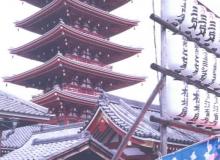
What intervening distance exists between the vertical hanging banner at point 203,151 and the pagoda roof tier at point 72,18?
2152 cm

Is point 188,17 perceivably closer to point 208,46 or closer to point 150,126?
point 208,46

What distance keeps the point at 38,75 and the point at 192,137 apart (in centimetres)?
1482

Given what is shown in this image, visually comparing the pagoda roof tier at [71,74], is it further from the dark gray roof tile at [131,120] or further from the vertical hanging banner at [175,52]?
the vertical hanging banner at [175,52]

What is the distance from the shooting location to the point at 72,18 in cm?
2678

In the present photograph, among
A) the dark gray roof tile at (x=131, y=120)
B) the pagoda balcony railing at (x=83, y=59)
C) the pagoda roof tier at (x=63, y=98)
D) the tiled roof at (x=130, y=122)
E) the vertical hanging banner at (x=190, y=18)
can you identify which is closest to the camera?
the vertical hanging banner at (x=190, y=18)

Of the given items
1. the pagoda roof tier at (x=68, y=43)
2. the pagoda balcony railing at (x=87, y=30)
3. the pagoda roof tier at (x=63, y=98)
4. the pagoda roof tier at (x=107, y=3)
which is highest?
the pagoda roof tier at (x=107, y=3)

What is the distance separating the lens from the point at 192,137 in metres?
13.1

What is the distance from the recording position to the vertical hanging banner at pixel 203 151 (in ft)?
13.0

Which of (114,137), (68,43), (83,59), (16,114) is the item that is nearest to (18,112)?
(16,114)

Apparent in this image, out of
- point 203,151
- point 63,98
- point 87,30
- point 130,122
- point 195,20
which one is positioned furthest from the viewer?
point 87,30

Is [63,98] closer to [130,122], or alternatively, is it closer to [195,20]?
[130,122]

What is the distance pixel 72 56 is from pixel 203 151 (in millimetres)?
22329

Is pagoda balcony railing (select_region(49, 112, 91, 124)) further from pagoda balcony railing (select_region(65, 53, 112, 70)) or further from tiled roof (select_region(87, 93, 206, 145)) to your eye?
tiled roof (select_region(87, 93, 206, 145))

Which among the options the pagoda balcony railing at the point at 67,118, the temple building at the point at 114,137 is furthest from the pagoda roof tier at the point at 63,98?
the temple building at the point at 114,137
